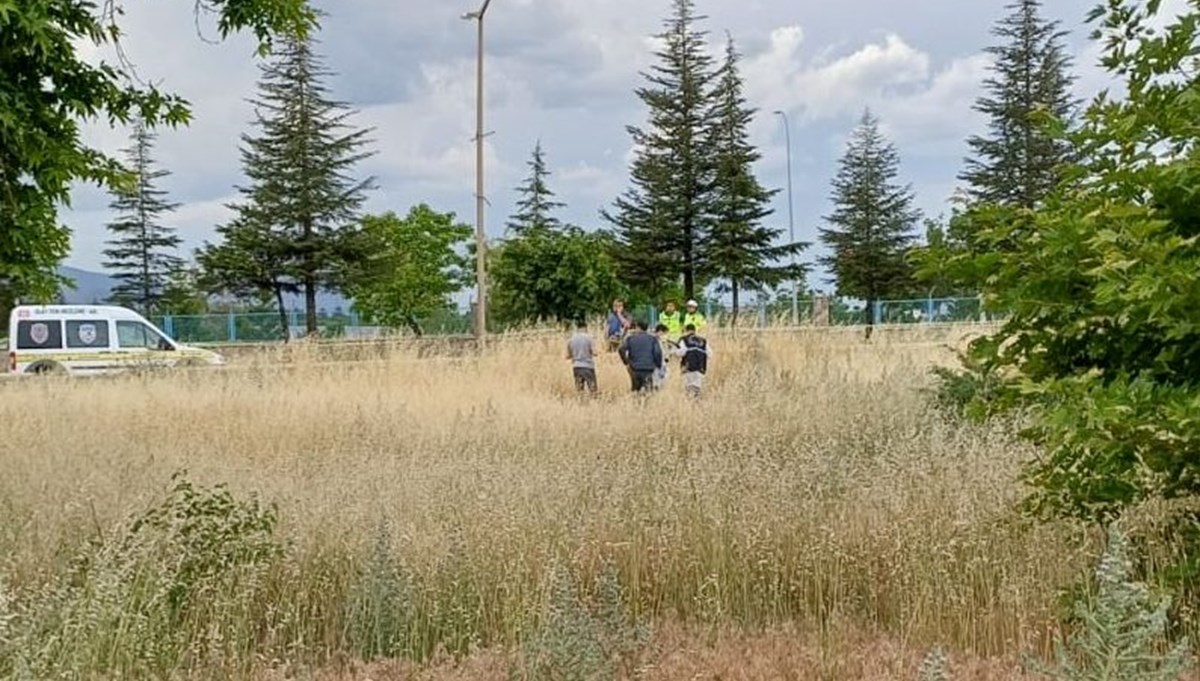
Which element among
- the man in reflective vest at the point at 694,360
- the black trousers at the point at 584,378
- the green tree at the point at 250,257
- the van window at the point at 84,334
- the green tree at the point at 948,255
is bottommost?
the black trousers at the point at 584,378

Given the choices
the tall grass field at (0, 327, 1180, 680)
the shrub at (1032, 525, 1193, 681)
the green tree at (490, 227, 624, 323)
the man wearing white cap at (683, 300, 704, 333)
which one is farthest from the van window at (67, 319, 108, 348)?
the shrub at (1032, 525, 1193, 681)

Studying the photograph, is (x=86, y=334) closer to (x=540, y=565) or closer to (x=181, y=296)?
(x=540, y=565)

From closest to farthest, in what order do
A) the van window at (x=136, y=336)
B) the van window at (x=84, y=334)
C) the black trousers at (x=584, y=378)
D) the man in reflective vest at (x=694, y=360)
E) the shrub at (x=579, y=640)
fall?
the shrub at (x=579, y=640) → the man in reflective vest at (x=694, y=360) → the black trousers at (x=584, y=378) → the van window at (x=84, y=334) → the van window at (x=136, y=336)

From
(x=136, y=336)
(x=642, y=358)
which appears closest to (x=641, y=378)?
(x=642, y=358)

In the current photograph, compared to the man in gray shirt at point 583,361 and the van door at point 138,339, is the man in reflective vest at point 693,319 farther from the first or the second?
the van door at point 138,339

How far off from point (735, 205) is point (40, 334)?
1077 inches

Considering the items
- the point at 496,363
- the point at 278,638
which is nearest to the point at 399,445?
the point at 278,638

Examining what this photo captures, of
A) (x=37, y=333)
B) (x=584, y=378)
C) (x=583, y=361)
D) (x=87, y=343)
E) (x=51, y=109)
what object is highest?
(x=51, y=109)

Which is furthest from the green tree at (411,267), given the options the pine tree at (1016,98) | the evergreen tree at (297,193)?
the pine tree at (1016,98)

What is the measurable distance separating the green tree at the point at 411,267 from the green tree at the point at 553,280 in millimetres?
7157

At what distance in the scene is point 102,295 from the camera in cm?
4925

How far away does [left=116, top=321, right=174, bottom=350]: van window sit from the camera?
23484 mm

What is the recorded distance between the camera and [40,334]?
23000 mm

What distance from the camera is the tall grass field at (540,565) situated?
3807 mm
